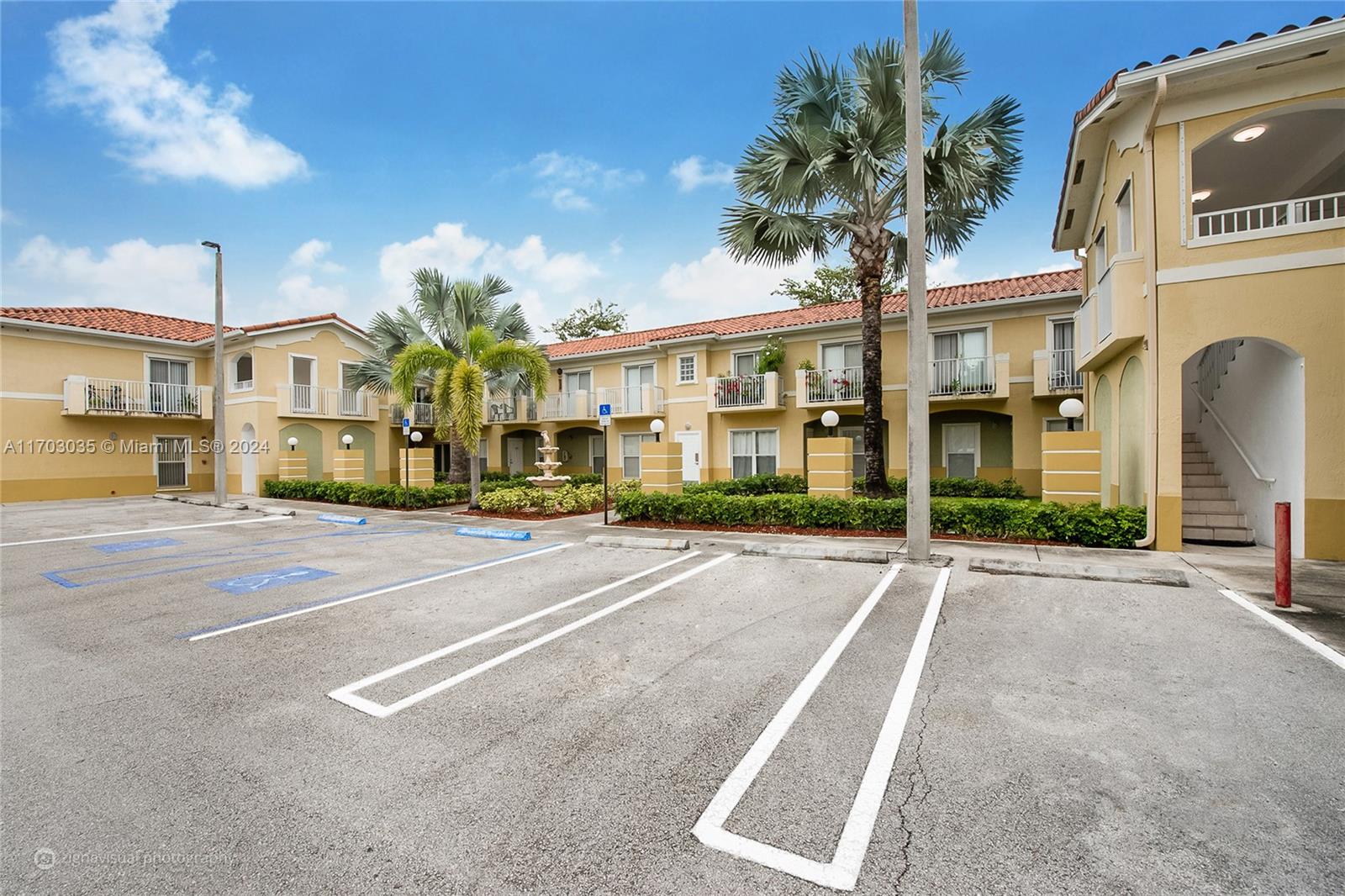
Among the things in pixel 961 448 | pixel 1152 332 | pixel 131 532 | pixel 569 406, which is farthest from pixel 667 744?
pixel 569 406

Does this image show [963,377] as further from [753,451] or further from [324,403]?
[324,403]

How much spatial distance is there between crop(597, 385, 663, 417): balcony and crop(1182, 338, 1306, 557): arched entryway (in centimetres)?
1497

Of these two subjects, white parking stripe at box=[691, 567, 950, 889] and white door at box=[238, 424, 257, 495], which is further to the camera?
white door at box=[238, 424, 257, 495]

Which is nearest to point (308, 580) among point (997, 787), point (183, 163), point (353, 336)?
point (997, 787)

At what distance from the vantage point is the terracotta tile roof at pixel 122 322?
63.2 feet

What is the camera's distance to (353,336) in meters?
24.1

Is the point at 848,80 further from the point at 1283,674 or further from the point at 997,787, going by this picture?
the point at 997,787

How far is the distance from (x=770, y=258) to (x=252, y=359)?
20095 millimetres

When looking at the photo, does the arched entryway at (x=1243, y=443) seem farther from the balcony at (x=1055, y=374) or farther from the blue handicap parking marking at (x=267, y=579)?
the blue handicap parking marking at (x=267, y=579)

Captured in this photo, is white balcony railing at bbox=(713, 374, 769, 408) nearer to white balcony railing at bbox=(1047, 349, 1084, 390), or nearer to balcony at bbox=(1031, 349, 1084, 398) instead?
balcony at bbox=(1031, 349, 1084, 398)

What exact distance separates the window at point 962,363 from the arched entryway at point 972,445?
107 centimetres

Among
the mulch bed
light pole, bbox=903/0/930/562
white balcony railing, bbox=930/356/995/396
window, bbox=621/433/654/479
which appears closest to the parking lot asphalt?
light pole, bbox=903/0/930/562

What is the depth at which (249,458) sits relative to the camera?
22172 millimetres

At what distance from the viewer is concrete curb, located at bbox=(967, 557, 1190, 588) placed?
6.88 m
